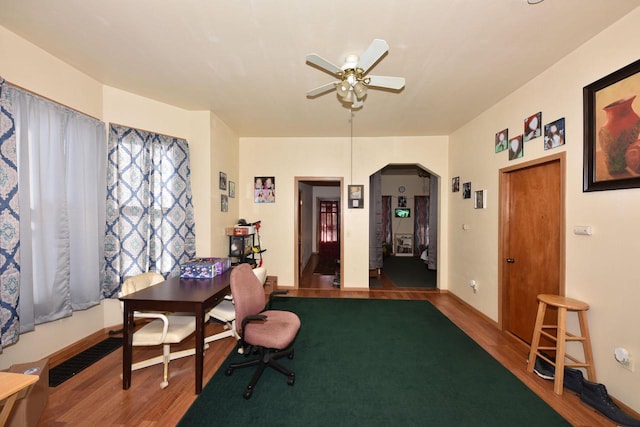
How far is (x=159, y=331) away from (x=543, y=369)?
3.43 meters

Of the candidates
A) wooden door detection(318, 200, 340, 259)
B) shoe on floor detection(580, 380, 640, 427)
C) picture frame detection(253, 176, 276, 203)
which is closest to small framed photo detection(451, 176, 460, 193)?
shoe on floor detection(580, 380, 640, 427)

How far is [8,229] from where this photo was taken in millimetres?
1879

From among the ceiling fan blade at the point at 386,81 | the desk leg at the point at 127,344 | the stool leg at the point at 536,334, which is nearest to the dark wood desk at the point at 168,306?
the desk leg at the point at 127,344

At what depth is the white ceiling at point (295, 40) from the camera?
170 cm

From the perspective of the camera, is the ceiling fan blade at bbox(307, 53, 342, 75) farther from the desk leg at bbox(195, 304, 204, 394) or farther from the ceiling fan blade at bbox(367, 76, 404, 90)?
the desk leg at bbox(195, 304, 204, 394)

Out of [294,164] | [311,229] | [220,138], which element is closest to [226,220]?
[220,138]

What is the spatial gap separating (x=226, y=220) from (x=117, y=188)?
1549 mm

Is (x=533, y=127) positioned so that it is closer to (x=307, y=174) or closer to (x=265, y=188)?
(x=307, y=174)

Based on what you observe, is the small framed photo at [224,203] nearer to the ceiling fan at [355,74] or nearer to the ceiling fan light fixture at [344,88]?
the ceiling fan at [355,74]

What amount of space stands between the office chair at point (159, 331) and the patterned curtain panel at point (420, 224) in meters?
8.04

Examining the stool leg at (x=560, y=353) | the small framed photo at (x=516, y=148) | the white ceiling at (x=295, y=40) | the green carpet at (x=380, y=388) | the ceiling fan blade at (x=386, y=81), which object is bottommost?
the green carpet at (x=380, y=388)

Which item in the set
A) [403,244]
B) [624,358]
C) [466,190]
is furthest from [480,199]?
[403,244]

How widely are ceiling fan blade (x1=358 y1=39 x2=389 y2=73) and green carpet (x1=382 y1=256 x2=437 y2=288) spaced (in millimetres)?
4289

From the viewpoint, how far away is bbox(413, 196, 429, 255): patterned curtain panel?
28.1ft
